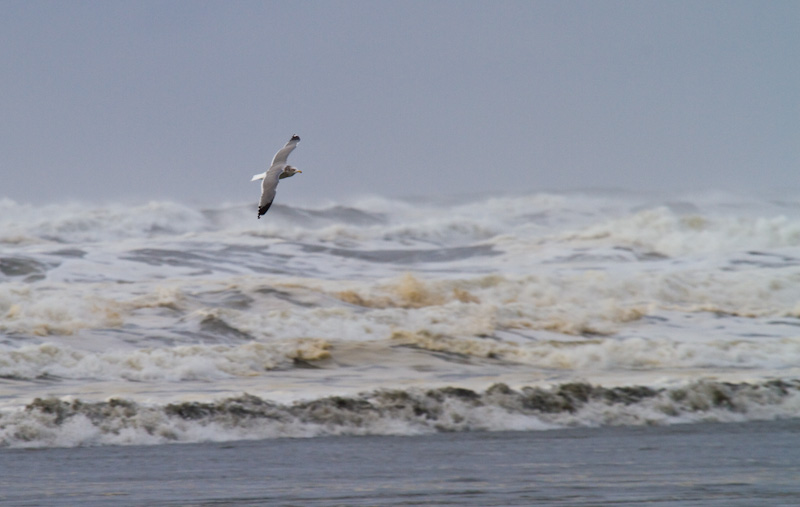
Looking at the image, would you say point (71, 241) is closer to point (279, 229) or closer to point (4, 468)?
point (279, 229)

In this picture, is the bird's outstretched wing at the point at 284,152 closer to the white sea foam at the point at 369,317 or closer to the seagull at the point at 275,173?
the seagull at the point at 275,173

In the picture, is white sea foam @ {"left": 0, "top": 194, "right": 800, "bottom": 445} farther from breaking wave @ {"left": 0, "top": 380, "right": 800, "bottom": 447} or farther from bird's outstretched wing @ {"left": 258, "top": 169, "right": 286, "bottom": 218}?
bird's outstretched wing @ {"left": 258, "top": 169, "right": 286, "bottom": 218}

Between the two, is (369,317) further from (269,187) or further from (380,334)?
(269,187)

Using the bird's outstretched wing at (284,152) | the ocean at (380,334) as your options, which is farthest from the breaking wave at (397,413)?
the bird's outstretched wing at (284,152)

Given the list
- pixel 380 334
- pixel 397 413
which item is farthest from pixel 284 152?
pixel 380 334

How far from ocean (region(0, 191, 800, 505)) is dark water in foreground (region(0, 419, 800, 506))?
19 centimetres

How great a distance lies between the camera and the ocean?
346 inches

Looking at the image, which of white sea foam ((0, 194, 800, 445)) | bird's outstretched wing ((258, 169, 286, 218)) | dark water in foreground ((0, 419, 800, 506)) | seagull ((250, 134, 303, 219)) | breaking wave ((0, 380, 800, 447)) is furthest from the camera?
white sea foam ((0, 194, 800, 445))

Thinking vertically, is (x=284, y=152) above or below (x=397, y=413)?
above

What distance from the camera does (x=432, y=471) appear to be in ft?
Answer: 22.0

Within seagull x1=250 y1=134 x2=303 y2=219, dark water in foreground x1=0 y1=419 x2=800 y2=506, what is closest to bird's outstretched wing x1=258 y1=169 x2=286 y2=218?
seagull x1=250 y1=134 x2=303 y2=219

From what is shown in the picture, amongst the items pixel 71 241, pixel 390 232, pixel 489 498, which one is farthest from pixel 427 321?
pixel 390 232

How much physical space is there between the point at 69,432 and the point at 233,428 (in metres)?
1.21

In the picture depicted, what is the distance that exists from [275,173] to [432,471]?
101 inches
